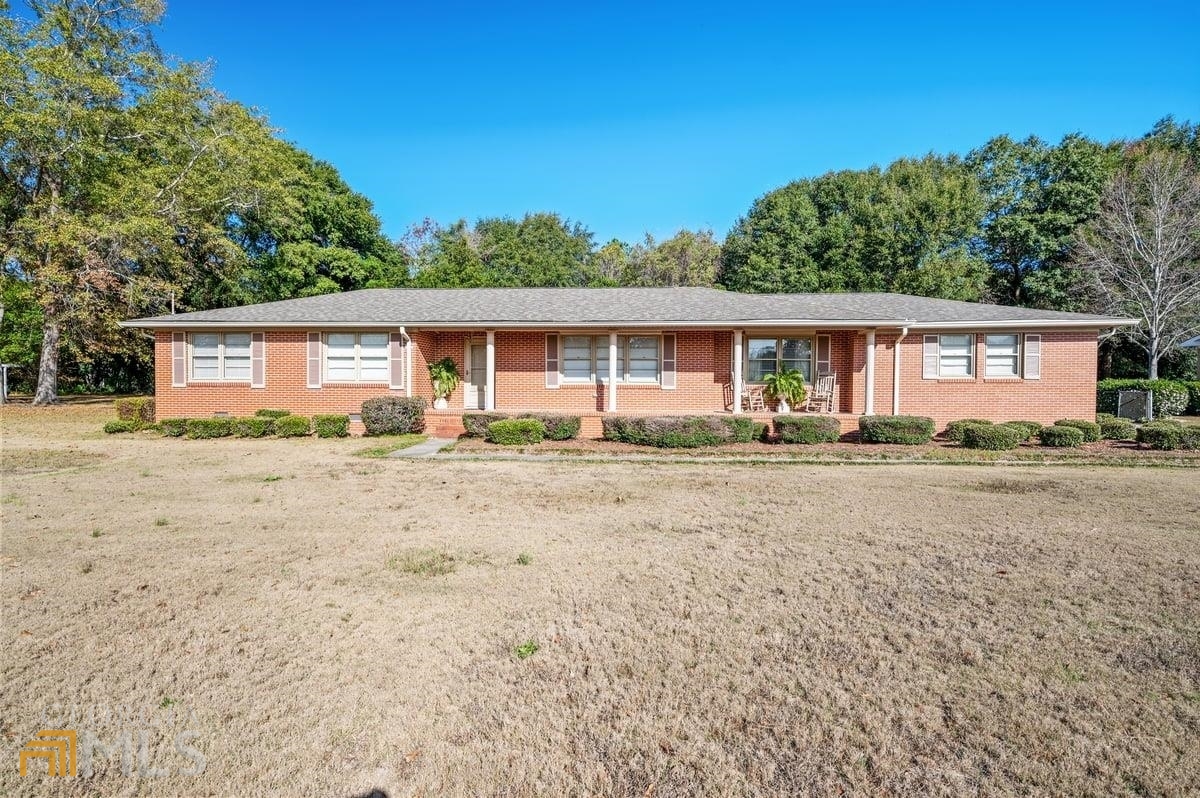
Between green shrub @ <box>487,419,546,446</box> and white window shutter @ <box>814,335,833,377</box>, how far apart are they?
27.1 ft

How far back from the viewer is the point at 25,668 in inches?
129

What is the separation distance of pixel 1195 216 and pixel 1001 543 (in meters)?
26.2

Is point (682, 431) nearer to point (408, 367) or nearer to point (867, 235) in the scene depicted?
point (408, 367)

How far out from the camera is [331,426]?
47.3ft

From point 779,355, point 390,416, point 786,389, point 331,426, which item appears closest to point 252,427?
point 331,426

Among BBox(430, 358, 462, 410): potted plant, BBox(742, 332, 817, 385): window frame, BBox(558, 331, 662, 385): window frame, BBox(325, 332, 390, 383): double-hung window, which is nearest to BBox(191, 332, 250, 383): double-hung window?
BBox(325, 332, 390, 383): double-hung window

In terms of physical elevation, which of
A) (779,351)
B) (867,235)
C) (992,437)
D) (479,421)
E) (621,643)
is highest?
(867,235)

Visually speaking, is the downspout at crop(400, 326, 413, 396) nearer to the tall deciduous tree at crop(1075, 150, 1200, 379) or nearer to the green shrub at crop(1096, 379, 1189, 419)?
the green shrub at crop(1096, 379, 1189, 419)

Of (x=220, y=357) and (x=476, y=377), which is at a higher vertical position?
(x=220, y=357)

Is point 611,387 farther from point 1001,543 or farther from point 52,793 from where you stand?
point 52,793

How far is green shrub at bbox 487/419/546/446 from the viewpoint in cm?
1301

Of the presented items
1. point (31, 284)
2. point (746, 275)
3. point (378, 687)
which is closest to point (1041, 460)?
point (378, 687)

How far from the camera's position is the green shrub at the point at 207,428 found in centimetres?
1380

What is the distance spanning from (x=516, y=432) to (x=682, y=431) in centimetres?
367
